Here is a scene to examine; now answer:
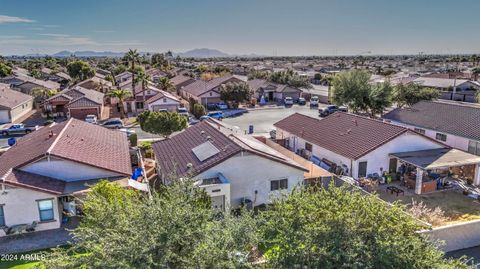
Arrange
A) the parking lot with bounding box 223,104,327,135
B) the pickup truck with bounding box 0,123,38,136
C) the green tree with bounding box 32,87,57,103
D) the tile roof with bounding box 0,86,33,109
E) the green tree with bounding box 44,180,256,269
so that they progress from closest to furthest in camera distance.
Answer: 1. the green tree with bounding box 44,180,256,269
2. the pickup truck with bounding box 0,123,38,136
3. the parking lot with bounding box 223,104,327,135
4. the tile roof with bounding box 0,86,33,109
5. the green tree with bounding box 32,87,57,103

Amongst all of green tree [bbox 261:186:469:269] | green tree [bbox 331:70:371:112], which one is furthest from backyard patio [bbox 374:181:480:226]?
green tree [bbox 331:70:371:112]

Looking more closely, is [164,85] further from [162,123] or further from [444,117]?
[444,117]

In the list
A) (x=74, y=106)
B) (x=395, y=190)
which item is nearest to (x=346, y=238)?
(x=395, y=190)

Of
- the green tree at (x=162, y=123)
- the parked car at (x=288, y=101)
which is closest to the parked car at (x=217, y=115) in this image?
the parked car at (x=288, y=101)

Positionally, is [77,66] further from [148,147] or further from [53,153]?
[53,153]

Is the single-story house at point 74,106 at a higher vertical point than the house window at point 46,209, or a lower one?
higher

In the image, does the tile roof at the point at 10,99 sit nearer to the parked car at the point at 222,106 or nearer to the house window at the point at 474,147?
the parked car at the point at 222,106

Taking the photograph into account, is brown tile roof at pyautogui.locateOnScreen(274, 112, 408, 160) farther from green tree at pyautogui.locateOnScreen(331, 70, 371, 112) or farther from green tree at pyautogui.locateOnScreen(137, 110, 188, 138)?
green tree at pyautogui.locateOnScreen(331, 70, 371, 112)

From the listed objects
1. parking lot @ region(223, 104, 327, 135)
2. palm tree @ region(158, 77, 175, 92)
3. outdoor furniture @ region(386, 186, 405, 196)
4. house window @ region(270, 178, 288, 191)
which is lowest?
outdoor furniture @ region(386, 186, 405, 196)
